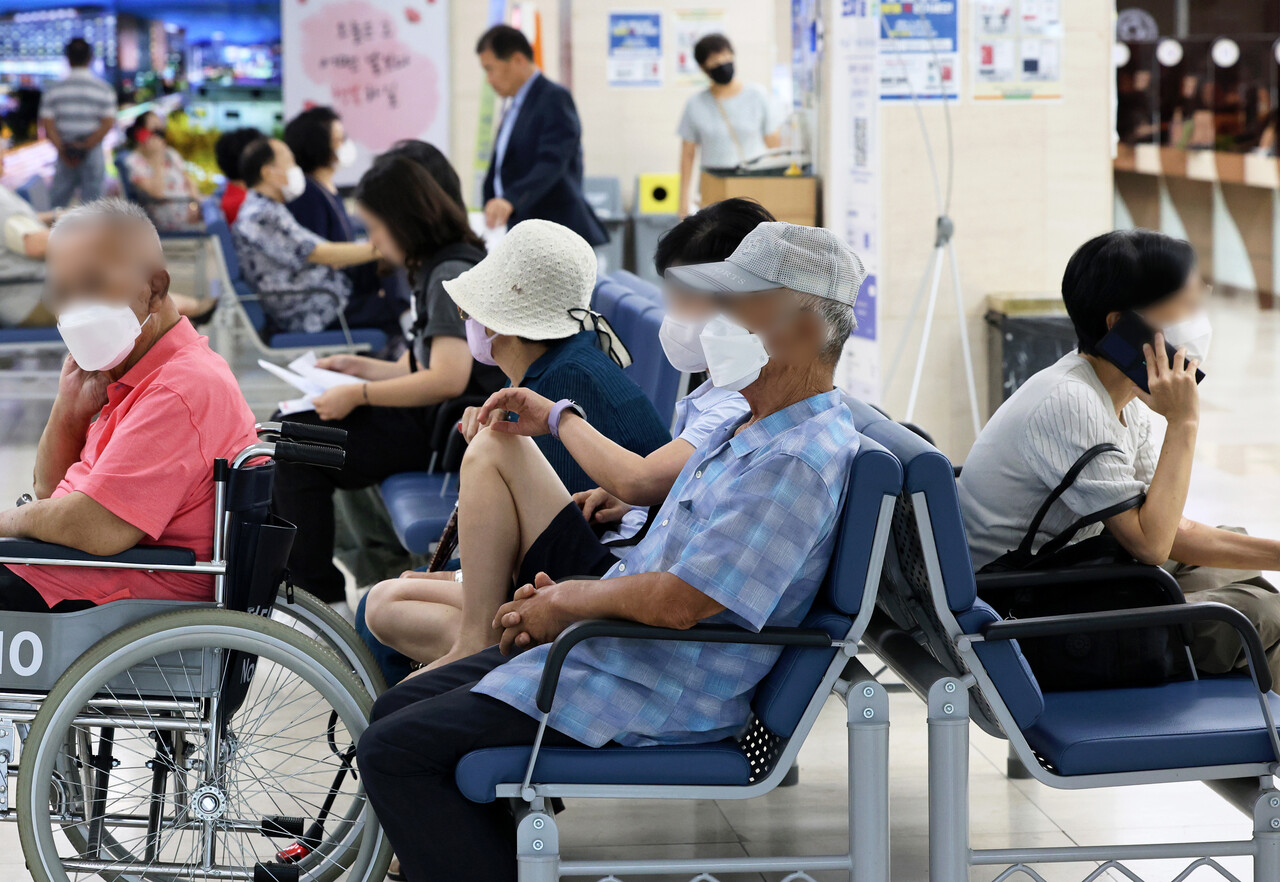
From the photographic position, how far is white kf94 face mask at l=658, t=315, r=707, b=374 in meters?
2.42

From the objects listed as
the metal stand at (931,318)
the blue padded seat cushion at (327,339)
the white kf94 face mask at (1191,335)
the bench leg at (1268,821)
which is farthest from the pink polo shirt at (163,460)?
the blue padded seat cushion at (327,339)

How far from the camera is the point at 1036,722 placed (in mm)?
2078

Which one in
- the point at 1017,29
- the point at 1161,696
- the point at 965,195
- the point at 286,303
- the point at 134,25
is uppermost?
the point at 134,25

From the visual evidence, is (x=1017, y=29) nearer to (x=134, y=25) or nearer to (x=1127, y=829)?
(x=1127, y=829)

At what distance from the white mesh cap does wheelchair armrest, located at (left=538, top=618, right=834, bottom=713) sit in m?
0.48

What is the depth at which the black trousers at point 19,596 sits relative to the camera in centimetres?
224

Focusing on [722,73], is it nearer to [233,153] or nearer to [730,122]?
[730,122]

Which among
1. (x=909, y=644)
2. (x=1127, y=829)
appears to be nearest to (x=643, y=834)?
(x=909, y=644)

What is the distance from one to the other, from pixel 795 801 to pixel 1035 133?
10.8 ft

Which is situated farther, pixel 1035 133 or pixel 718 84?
pixel 718 84

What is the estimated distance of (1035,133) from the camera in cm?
533

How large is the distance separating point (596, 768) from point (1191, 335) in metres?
1.18

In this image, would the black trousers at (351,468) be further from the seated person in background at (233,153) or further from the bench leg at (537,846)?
the seated person in background at (233,153)

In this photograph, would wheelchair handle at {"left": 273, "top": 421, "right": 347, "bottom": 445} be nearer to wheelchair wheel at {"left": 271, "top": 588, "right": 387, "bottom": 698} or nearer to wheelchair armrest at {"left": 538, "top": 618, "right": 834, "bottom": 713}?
wheelchair wheel at {"left": 271, "top": 588, "right": 387, "bottom": 698}
